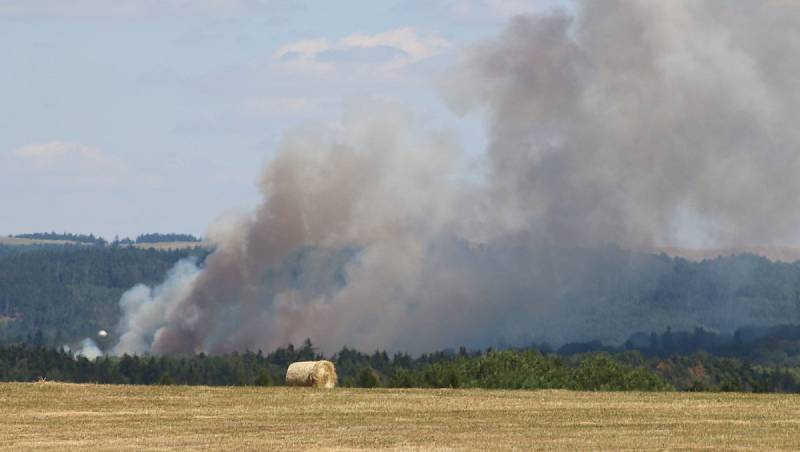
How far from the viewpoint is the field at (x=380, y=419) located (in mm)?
53031

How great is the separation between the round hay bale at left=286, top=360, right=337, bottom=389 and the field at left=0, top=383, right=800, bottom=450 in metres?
14.1

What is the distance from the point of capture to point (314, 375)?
91.6 meters

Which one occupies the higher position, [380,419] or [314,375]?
[314,375]

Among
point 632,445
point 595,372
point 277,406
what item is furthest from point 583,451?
point 595,372

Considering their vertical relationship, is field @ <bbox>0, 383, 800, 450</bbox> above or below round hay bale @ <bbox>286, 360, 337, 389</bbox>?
below

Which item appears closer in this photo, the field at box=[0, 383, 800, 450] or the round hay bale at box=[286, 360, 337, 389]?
the field at box=[0, 383, 800, 450]

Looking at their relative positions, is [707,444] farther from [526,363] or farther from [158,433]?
[526,363]

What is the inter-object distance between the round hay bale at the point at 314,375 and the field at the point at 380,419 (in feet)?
46.1

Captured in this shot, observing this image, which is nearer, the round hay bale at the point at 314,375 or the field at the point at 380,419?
the field at the point at 380,419

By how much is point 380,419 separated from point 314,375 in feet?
101

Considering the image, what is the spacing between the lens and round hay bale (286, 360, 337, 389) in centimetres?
9121

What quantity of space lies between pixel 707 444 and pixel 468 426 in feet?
32.5

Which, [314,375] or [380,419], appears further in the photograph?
[314,375]

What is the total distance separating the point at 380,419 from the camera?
61062 millimetres
